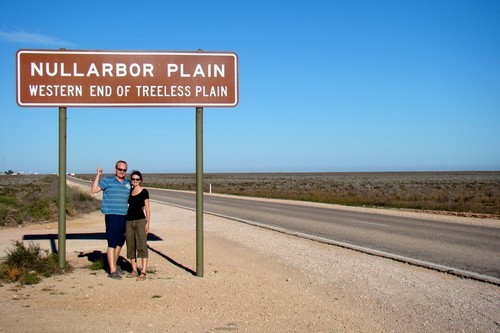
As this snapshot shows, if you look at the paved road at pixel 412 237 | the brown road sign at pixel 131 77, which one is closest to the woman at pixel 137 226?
the brown road sign at pixel 131 77

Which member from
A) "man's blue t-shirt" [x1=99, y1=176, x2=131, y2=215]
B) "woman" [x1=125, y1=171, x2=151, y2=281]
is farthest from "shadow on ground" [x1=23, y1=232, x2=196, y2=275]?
"man's blue t-shirt" [x1=99, y1=176, x2=131, y2=215]

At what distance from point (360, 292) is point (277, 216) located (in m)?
13.4

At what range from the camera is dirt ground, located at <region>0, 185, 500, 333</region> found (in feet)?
18.7

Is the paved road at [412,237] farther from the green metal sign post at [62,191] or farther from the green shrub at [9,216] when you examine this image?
the green shrub at [9,216]

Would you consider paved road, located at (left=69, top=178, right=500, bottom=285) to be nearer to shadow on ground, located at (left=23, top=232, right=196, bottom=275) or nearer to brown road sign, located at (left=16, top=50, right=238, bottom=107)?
shadow on ground, located at (left=23, top=232, right=196, bottom=275)

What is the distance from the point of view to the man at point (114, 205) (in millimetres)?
7863

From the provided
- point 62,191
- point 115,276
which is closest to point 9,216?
point 62,191

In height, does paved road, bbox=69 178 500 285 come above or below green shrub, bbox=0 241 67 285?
below

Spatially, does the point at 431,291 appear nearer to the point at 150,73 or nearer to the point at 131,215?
the point at 131,215

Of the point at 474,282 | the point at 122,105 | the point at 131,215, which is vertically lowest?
the point at 474,282

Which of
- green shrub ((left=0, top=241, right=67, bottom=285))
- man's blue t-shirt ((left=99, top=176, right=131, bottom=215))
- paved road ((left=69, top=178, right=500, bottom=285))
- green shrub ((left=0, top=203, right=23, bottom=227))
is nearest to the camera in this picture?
green shrub ((left=0, top=241, right=67, bottom=285))

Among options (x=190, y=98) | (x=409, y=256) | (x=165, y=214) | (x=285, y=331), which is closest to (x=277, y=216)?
(x=165, y=214)

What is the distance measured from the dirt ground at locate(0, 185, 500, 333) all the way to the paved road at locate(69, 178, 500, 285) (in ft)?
2.89

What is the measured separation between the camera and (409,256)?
10.7 metres
